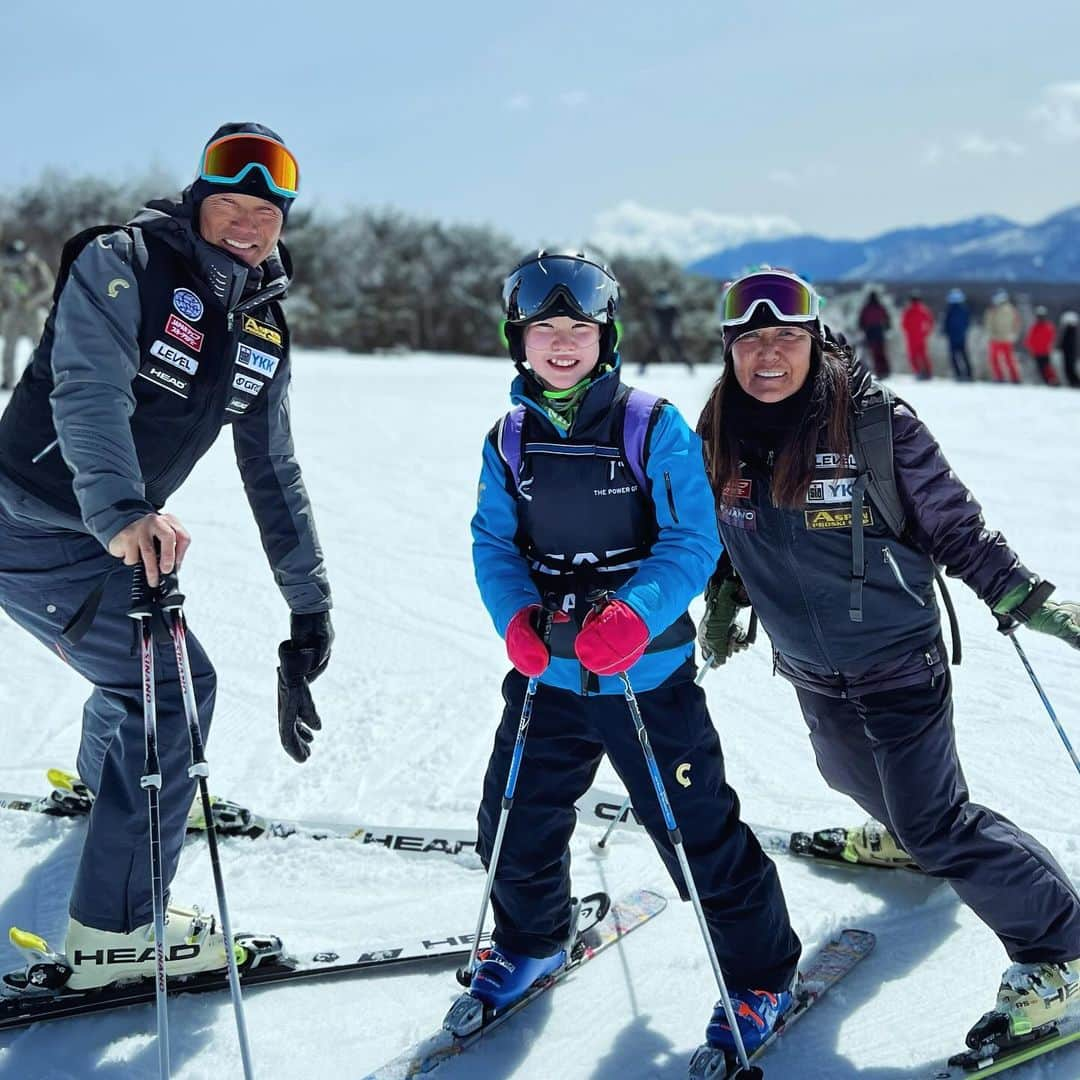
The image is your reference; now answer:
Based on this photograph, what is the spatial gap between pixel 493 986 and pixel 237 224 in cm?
223

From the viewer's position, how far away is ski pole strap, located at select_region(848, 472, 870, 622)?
8.96ft

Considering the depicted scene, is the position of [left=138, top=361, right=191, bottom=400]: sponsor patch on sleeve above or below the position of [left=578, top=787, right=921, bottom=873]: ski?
above

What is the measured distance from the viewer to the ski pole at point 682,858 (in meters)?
2.50

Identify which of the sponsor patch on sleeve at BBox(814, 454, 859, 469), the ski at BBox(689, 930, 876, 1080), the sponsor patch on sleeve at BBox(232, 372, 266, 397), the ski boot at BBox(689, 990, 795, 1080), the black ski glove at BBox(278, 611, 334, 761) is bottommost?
the ski at BBox(689, 930, 876, 1080)

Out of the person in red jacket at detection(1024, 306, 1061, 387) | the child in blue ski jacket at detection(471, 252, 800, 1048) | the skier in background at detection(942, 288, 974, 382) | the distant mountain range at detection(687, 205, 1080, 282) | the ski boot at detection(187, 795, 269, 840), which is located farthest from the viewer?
the distant mountain range at detection(687, 205, 1080, 282)

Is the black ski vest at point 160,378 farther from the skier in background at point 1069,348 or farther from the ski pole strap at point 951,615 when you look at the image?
the skier in background at point 1069,348

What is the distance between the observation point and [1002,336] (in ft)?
56.2

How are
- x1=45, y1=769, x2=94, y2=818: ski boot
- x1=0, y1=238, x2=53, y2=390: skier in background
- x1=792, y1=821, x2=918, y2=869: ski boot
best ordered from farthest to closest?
x1=0, y1=238, x2=53, y2=390: skier in background
x1=45, y1=769, x2=94, y2=818: ski boot
x1=792, y1=821, x2=918, y2=869: ski boot

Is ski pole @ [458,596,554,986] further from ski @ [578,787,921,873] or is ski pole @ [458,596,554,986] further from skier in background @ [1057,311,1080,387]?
skier in background @ [1057,311,1080,387]

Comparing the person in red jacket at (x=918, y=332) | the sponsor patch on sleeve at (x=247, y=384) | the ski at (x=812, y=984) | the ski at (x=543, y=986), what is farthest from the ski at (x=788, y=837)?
the person in red jacket at (x=918, y=332)

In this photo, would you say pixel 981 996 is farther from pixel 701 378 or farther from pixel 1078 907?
pixel 701 378

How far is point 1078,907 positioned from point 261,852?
266 cm

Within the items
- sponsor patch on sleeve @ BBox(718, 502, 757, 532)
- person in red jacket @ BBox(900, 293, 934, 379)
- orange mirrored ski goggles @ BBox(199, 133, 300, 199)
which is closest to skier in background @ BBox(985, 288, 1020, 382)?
person in red jacket @ BBox(900, 293, 934, 379)

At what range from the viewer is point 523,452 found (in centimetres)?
273
